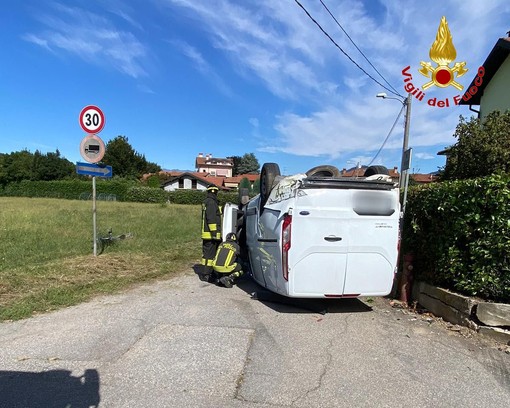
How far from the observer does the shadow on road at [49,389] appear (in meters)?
2.83

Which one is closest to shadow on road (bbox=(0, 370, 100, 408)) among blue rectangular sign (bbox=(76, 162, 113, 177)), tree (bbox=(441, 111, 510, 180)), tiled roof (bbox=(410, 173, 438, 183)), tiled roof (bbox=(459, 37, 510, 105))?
blue rectangular sign (bbox=(76, 162, 113, 177))

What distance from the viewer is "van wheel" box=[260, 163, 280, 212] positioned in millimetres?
5480

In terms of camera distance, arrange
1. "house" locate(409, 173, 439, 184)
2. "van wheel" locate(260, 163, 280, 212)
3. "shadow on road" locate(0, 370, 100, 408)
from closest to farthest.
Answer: "shadow on road" locate(0, 370, 100, 408) < "van wheel" locate(260, 163, 280, 212) < "house" locate(409, 173, 439, 184)

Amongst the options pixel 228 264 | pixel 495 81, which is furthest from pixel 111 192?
pixel 228 264

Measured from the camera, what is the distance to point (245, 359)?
366 cm

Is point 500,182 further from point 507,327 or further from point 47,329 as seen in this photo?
point 47,329

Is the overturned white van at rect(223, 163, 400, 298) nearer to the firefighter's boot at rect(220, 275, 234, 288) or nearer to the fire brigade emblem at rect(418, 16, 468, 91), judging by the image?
the firefighter's boot at rect(220, 275, 234, 288)

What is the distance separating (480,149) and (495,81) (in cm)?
978

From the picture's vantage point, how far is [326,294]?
4.70 meters

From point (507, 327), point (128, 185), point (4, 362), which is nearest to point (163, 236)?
point (4, 362)

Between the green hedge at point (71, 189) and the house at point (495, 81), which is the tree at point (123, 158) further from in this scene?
the house at point (495, 81)

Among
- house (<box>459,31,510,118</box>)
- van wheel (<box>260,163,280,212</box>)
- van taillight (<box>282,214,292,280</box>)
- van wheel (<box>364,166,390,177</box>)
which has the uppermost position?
house (<box>459,31,510,118</box>)

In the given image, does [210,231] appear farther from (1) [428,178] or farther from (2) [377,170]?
(1) [428,178]

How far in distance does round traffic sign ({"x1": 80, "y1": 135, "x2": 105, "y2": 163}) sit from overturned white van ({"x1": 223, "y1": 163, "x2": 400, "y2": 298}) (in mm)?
5130
